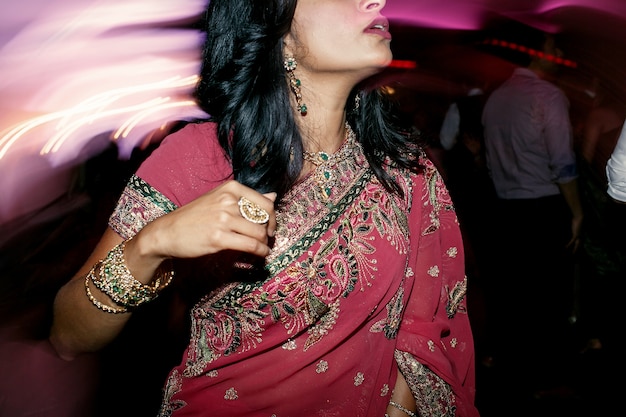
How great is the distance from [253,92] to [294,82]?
0.14m

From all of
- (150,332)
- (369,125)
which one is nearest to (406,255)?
(369,125)

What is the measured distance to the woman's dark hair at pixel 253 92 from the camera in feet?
4.66

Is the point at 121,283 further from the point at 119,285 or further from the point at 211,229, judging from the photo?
the point at 211,229

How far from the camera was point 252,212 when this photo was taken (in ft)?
3.24

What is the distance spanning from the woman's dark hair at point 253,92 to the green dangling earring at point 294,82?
0.06ft

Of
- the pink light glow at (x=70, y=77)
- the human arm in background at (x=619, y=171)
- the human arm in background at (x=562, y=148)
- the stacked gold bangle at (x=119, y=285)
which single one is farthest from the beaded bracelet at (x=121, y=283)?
the human arm in background at (x=562, y=148)

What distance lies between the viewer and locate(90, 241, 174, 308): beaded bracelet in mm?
1073

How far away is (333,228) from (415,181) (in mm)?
398

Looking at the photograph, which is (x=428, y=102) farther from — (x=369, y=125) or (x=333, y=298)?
(x=333, y=298)

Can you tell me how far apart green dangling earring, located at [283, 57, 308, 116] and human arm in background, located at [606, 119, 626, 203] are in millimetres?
1022

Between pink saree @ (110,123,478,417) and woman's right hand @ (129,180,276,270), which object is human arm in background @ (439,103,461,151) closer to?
pink saree @ (110,123,478,417)

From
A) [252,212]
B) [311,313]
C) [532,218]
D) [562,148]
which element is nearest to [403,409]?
[311,313]

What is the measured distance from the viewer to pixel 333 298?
4.53 feet

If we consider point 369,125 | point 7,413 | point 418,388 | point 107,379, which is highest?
point 369,125
